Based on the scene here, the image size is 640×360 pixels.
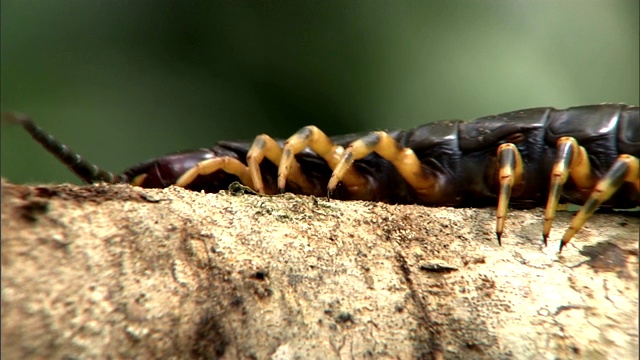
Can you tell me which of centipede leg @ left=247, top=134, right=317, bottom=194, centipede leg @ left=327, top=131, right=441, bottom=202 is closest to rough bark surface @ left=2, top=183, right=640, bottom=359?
centipede leg @ left=327, top=131, right=441, bottom=202

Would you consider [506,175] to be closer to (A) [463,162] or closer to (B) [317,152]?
(A) [463,162]

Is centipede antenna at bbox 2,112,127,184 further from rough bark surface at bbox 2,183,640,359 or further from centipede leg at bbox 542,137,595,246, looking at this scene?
centipede leg at bbox 542,137,595,246

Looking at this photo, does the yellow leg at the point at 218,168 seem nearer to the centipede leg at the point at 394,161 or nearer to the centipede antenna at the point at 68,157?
the centipede antenna at the point at 68,157

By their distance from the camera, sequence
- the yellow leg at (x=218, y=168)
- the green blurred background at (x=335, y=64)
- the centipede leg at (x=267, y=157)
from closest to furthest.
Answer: the centipede leg at (x=267, y=157) → the yellow leg at (x=218, y=168) → the green blurred background at (x=335, y=64)

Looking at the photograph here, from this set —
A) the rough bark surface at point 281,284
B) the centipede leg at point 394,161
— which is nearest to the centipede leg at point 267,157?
the centipede leg at point 394,161

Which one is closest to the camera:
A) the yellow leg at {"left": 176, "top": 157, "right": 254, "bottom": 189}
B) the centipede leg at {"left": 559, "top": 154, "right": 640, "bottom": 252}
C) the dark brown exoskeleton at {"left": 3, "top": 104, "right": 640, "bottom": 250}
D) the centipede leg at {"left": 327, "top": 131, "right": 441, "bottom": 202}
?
the centipede leg at {"left": 559, "top": 154, "right": 640, "bottom": 252}

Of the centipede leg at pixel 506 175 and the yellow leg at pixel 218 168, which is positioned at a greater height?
the centipede leg at pixel 506 175
